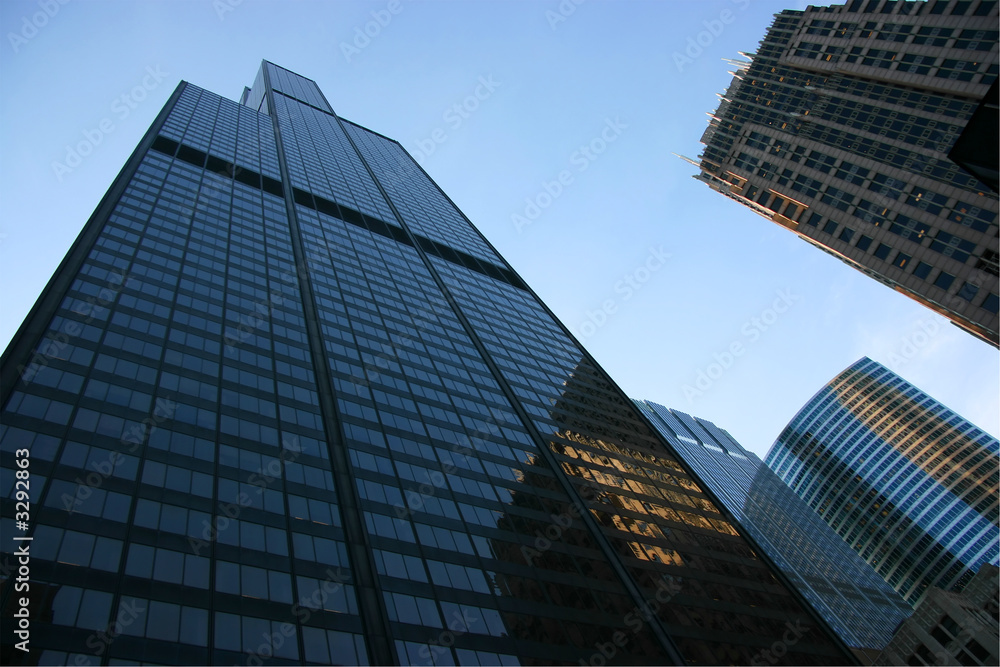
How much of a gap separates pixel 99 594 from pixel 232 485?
32.2 ft

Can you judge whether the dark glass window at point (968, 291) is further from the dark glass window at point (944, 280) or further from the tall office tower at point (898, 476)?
the tall office tower at point (898, 476)

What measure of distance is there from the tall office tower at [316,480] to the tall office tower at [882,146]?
28697mm

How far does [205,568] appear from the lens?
2838 cm

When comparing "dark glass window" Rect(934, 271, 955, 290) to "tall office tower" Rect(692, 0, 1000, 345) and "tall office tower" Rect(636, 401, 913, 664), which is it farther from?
"tall office tower" Rect(636, 401, 913, 664)

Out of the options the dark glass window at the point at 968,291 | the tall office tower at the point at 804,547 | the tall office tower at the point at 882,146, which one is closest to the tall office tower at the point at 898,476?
the tall office tower at the point at 804,547

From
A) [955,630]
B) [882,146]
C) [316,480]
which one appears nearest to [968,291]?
[882,146]

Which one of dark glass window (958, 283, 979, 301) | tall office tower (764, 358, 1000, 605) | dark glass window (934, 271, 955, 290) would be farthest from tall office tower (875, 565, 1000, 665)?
tall office tower (764, 358, 1000, 605)

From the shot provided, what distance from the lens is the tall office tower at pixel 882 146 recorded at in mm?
49156

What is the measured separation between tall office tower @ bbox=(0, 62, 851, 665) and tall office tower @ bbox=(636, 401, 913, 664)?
7523cm

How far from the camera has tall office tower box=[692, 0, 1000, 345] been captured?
161 feet

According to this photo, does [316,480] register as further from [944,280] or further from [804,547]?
[804,547]

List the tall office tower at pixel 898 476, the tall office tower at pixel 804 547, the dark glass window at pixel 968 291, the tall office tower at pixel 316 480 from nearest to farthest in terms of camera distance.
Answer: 1. the tall office tower at pixel 316 480
2. the dark glass window at pixel 968 291
3. the tall office tower at pixel 804 547
4. the tall office tower at pixel 898 476

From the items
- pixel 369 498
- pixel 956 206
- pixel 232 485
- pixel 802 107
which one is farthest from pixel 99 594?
pixel 802 107

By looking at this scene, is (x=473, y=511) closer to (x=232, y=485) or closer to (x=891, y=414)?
(x=232, y=485)
